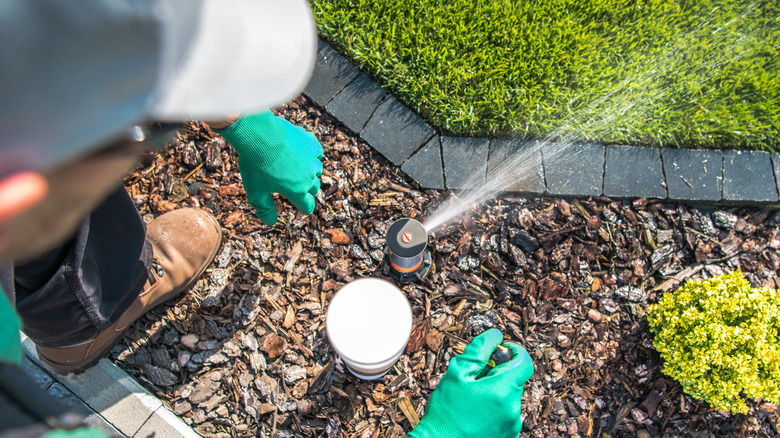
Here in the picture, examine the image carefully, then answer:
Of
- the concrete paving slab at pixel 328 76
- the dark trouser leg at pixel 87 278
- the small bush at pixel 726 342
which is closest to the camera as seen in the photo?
the dark trouser leg at pixel 87 278

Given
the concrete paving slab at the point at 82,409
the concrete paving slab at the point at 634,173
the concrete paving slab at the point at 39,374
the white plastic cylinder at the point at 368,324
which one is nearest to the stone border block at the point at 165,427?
A: the concrete paving slab at the point at 82,409

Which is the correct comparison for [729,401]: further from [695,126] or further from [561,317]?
[695,126]

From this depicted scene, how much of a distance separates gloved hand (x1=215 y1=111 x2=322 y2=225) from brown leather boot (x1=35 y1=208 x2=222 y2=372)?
0.44 metres

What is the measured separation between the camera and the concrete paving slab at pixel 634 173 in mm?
2861

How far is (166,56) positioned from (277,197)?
2117 mm

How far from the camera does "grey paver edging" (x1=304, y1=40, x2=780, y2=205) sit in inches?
112

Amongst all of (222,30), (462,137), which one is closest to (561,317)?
(462,137)

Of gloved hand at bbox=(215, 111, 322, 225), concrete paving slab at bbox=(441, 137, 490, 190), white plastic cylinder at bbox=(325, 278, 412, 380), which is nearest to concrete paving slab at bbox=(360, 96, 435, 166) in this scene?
concrete paving slab at bbox=(441, 137, 490, 190)

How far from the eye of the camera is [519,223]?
2.78 metres

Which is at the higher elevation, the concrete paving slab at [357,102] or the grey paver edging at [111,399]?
the concrete paving slab at [357,102]

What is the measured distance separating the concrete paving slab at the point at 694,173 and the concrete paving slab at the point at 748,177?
0.16 feet

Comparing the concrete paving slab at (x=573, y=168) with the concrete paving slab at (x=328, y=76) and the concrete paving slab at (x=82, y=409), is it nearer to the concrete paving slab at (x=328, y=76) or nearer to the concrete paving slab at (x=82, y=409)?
the concrete paving slab at (x=328, y=76)

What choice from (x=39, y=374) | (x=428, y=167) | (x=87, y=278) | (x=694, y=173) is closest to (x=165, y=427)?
(x=39, y=374)

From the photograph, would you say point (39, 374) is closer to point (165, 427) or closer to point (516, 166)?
point (165, 427)
